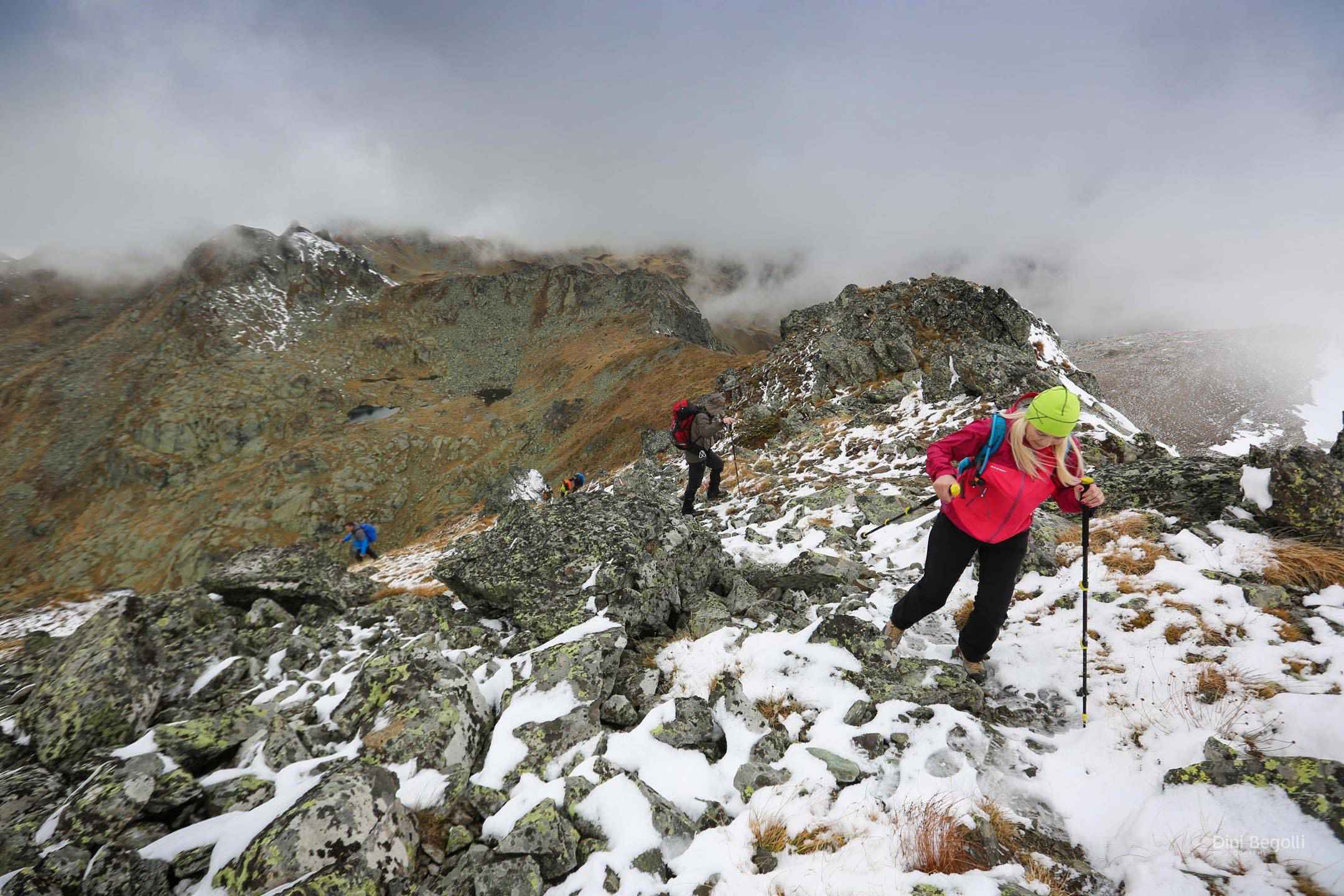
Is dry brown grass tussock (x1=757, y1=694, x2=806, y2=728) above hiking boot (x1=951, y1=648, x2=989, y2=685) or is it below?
below

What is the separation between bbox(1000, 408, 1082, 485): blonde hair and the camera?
15.1ft

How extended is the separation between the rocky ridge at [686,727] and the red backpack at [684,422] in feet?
14.5

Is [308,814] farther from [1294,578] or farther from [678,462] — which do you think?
[678,462]

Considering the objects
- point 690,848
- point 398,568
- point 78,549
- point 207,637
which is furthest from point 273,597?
point 78,549

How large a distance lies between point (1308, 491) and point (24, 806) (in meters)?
15.3

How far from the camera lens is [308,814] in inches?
161

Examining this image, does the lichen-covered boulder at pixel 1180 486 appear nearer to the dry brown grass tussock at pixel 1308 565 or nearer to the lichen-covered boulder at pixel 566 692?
the dry brown grass tussock at pixel 1308 565

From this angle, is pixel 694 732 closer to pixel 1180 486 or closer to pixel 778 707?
pixel 778 707

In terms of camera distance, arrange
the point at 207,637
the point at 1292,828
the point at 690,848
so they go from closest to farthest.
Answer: the point at 1292,828, the point at 690,848, the point at 207,637

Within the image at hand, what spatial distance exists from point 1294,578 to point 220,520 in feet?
230

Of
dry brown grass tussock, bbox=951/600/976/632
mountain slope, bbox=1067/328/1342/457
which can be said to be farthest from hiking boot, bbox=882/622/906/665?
mountain slope, bbox=1067/328/1342/457

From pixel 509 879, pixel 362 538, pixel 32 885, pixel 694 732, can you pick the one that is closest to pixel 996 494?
pixel 694 732

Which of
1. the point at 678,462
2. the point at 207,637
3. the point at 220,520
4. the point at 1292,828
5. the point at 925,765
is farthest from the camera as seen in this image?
the point at 220,520

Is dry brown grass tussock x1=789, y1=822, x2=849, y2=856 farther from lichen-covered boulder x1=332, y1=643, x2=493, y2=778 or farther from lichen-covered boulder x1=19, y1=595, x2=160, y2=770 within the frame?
lichen-covered boulder x1=19, y1=595, x2=160, y2=770
